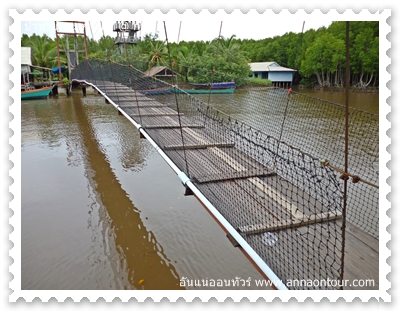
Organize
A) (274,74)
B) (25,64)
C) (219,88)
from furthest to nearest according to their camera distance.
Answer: (274,74), (25,64), (219,88)

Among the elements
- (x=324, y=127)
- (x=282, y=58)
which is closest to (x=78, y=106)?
(x=324, y=127)

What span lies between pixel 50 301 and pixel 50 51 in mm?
17867

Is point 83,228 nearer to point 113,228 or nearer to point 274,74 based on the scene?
point 113,228

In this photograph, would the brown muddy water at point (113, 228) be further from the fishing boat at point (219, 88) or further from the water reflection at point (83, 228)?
the fishing boat at point (219, 88)

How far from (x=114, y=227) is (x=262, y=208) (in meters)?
1.48

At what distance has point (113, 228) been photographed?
284cm

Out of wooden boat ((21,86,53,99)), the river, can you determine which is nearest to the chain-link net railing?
the river

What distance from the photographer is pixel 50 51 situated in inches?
654

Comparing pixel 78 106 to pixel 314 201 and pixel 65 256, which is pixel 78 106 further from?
pixel 314 201

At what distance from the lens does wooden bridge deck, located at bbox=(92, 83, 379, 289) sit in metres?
1.62

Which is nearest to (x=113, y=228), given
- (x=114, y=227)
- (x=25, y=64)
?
(x=114, y=227)

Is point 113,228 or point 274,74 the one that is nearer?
point 113,228

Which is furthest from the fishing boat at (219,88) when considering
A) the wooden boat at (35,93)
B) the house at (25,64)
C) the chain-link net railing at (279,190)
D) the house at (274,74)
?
the chain-link net railing at (279,190)

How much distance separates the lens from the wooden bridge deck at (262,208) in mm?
1617
